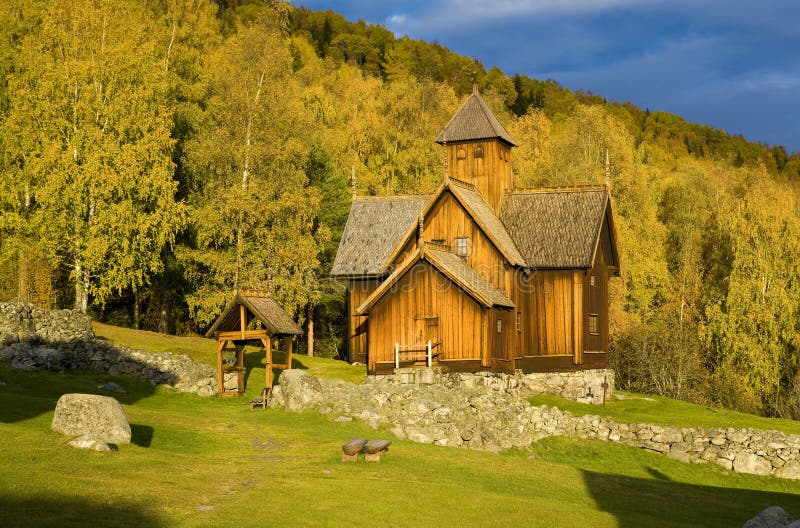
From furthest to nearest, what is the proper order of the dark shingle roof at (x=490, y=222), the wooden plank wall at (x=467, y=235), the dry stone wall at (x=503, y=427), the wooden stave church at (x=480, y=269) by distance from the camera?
the wooden plank wall at (x=467, y=235), the dark shingle roof at (x=490, y=222), the wooden stave church at (x=480, y=269), the dry stone wall at (x=503, y=427)

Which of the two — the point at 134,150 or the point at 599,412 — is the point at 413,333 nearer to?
the point at 599,412

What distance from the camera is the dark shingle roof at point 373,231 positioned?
48875mm

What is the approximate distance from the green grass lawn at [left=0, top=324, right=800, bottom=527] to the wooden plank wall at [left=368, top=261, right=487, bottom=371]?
831 centimetres

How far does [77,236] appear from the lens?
4638cm

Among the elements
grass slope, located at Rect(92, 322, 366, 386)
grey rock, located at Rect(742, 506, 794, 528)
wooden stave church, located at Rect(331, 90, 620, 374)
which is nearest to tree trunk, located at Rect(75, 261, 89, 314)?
grass slope, located at Rect(92, 322, 366, 386)

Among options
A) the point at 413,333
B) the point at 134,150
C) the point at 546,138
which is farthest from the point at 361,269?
the point at 546,138

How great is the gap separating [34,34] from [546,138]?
4574 centimetres

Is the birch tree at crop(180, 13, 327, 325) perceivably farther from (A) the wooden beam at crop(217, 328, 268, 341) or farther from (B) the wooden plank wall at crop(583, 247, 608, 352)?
(B) the wooden plank wall at crop(583, 247, 608, 352)

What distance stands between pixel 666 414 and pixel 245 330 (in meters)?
19.7

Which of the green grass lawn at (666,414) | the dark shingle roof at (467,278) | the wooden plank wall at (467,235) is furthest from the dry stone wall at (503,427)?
the wooden plank wall at (467,235)

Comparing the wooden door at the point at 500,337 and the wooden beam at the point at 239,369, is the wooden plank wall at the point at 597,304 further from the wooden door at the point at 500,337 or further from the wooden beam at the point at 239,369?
the wooden beam at the point at 239,369

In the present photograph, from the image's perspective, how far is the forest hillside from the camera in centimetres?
4756

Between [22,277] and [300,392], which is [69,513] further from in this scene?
[22,277]

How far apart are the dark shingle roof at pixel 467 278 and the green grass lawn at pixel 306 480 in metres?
8.92
